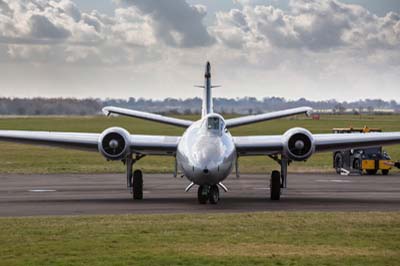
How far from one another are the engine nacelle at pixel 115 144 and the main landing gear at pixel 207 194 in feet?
10.0

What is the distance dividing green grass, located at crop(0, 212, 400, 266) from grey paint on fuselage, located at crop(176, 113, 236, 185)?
2661 millimetres

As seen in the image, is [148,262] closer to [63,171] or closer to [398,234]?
[398,234]

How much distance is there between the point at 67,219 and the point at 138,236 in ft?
11.1

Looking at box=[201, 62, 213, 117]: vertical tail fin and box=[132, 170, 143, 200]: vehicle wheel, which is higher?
box=[201, 62, 213, 117]: vertical tail fin

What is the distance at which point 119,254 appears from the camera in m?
15.2

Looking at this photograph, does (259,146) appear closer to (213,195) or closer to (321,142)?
(321,142)

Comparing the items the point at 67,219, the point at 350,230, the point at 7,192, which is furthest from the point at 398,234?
the point at 7,192

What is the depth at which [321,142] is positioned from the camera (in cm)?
2775

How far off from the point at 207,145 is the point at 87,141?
4.99m

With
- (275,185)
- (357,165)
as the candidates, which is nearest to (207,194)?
(275,185)

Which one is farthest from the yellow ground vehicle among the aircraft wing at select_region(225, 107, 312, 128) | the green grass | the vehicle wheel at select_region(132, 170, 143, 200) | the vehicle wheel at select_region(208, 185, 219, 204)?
the green grass

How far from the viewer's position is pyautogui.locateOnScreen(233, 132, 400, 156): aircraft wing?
27.0 m

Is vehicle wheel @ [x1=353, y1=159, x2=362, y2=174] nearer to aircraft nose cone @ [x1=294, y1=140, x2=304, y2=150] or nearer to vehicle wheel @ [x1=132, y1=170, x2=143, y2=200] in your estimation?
aircraft nose cone @ [x1=294, y1=140, x2=304, y2=150]

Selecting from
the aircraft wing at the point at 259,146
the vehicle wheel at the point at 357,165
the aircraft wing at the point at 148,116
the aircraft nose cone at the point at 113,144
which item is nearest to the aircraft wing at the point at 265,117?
the aircraft wing at the point at 148,116
